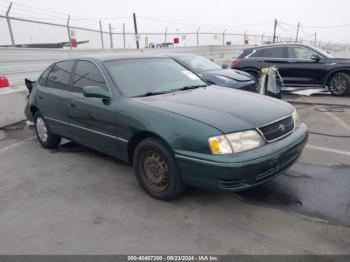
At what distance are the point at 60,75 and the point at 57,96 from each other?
0.38 metres

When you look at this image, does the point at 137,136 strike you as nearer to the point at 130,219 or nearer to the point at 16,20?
the point at 130,219

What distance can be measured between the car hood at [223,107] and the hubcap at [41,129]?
2552 millimetres

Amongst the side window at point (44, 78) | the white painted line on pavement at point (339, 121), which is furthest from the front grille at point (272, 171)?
the side window at point (44, 78)

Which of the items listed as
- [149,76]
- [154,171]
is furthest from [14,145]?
[154,171]

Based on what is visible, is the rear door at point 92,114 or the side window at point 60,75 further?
the side window at point 60,75

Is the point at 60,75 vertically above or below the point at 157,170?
above

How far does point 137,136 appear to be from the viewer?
394 centimetres

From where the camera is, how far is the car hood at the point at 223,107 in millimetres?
3424

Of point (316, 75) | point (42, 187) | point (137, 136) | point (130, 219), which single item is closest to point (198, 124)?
point (137, 136)

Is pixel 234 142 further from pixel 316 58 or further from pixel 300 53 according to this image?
pixel 300 53

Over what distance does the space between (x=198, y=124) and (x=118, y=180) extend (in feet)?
5.44

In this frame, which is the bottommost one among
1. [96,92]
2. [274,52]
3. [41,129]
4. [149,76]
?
[41,129]

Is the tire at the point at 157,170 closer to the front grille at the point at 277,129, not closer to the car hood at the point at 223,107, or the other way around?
the car hood at the point at 223,107

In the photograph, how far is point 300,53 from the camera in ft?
34.5
